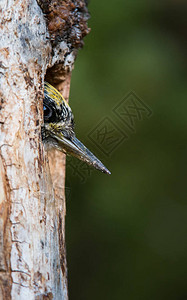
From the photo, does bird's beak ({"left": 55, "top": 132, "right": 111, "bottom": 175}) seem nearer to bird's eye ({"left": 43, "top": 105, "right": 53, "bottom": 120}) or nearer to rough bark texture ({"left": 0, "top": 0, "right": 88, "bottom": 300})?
bird's eye ({"left": 43, "top": 105, "right": 53, "bottom": 120})

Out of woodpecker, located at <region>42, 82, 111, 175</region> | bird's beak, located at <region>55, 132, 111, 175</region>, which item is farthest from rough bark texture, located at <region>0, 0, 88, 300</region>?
bird's beak, located at <region>55, 132, 111, 175</region>

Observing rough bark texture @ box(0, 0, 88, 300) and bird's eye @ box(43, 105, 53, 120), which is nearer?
rough bark texture @ box(0, 0, 88, 300)

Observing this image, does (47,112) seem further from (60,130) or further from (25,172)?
(25,172)

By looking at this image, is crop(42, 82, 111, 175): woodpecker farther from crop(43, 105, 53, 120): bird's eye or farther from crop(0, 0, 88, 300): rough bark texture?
crop(0, 0, 88, 300): rough bark texture

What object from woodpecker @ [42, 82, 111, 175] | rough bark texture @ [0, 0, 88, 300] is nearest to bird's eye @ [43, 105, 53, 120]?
woodpecker @ [42, 82, 111, 175]

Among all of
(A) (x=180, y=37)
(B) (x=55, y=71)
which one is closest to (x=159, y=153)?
(A) (x=180, y=37)

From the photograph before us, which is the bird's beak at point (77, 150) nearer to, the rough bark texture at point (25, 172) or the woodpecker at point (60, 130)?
the woodpecker at point (60, 130)

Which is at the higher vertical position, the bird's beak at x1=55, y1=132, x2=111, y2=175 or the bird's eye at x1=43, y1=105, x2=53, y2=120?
the bird's eye at x1=43, y1=105, x2=53, y2=120

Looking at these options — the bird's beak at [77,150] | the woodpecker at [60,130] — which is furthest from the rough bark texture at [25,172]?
the bird's beak at [77,150]
